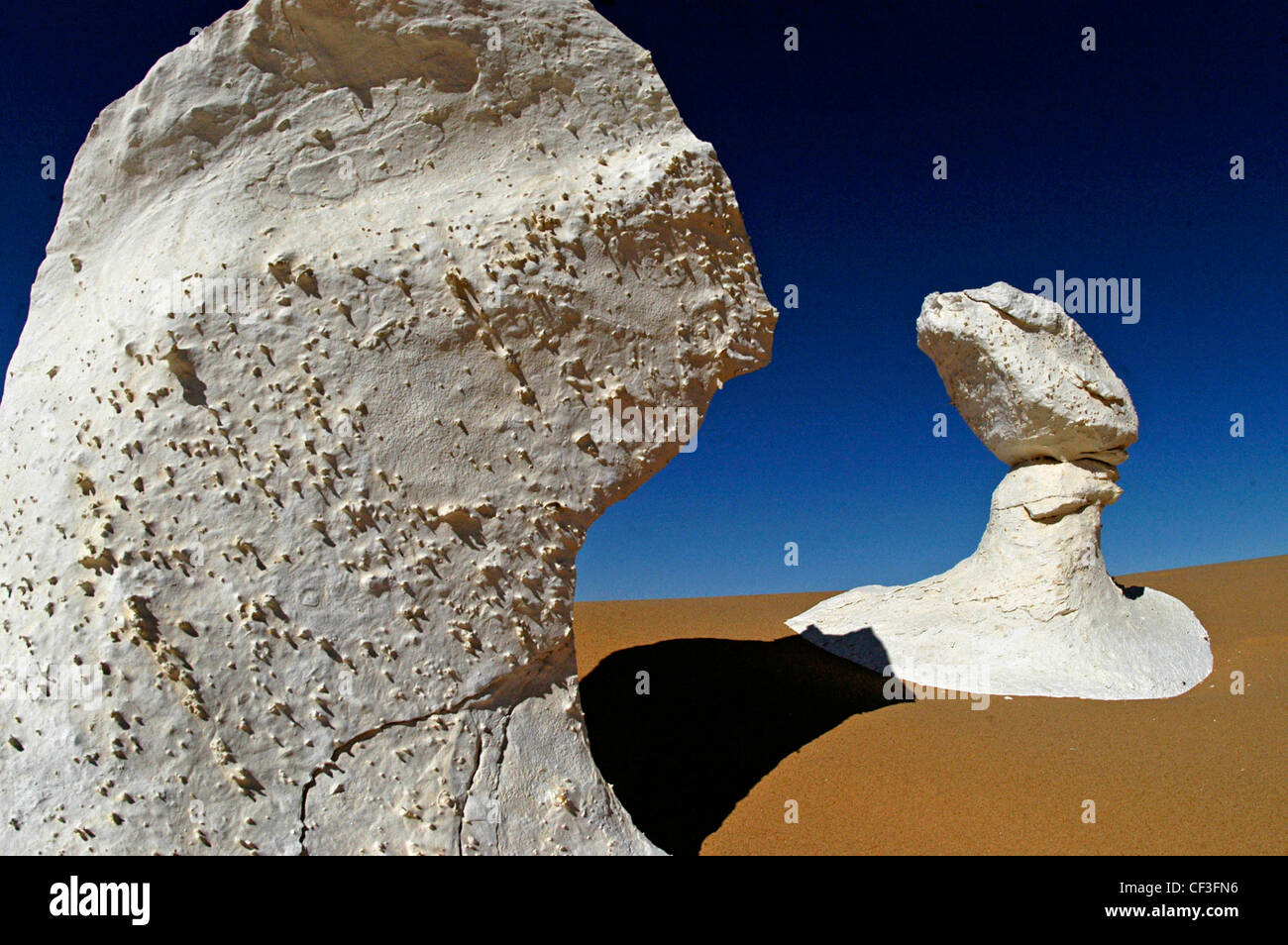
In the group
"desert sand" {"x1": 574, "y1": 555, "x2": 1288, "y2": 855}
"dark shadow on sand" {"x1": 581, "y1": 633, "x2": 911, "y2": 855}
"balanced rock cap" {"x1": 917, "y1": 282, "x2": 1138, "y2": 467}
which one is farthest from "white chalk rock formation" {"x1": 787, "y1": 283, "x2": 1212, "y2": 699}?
"dark shadow on sand" {"x1": 581, "y1": 633, "x2": 911, "y2": 855}

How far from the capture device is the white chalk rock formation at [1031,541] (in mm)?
6141

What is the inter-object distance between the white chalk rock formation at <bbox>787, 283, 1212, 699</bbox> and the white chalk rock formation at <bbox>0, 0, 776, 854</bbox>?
13.8 feet

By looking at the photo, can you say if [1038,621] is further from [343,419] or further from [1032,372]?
[343,419]

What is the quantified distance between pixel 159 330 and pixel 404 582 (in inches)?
44.9

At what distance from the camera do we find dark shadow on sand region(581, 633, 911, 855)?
386 cm

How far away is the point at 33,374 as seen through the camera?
2.78m

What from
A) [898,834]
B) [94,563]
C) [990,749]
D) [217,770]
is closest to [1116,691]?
[990,749]

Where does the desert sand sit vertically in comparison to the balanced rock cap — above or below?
below

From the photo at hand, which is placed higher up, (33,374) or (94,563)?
(33,374)

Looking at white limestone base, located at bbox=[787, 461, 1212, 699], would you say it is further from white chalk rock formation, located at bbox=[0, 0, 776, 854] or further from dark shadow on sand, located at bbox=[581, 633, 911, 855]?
white chalk rock formation, located at bbox=[0, 0, 776, 854]

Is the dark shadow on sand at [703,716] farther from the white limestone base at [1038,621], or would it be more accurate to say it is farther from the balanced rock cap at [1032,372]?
the balanced rock cap at [1032,372]

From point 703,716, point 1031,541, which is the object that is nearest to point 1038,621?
point 1031,541

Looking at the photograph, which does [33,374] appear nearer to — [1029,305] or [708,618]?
[1029,305]

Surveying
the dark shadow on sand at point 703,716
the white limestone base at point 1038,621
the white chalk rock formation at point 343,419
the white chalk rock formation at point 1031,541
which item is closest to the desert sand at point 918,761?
the dark shadow on sand at point 703,716
